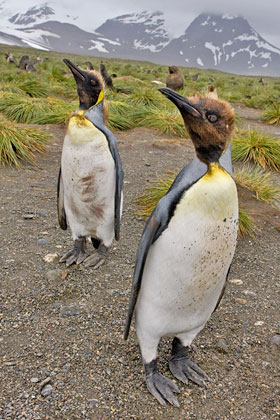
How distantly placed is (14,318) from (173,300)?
3.89 ft

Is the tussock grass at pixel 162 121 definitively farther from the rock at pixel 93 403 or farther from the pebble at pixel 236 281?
the rock at pixel 93 403

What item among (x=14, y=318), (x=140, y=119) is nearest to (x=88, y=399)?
(x=14, y=318)

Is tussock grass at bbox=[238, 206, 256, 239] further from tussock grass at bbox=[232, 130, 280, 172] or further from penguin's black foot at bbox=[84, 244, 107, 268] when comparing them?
tussock grass at bbox=[232, 130, 280, 172]

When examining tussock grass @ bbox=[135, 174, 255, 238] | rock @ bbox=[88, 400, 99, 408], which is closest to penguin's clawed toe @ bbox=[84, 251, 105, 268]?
tussock grass @ bbox=[135, 174, 255, 238]

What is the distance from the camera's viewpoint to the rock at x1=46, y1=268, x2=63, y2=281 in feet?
10.4

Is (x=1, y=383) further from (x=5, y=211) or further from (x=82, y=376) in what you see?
(x=5, y=211)

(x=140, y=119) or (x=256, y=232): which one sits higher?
(x=140, y=119)

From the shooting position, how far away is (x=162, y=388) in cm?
211

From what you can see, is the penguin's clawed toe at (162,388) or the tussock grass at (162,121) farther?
the tussock grass at (162,121)

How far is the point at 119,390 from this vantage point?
211cm

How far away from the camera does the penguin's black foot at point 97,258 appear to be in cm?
340

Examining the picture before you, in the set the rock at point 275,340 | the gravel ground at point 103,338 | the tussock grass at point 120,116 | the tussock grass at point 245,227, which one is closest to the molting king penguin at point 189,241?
the gravel ground at point 103,338

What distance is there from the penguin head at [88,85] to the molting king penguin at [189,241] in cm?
156

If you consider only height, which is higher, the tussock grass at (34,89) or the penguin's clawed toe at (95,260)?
the tussock grass at (34,89)
